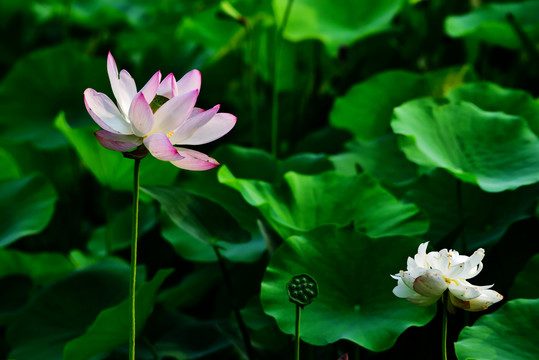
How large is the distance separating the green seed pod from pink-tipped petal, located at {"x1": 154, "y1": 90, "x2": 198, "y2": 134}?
0.59 ft

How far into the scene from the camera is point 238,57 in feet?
5.65

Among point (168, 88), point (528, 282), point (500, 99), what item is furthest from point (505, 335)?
point (500, 99)

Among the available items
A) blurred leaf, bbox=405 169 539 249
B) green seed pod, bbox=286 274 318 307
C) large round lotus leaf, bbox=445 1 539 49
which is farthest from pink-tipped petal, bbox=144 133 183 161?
large round lotus leaf, bbox=445 1 539 49

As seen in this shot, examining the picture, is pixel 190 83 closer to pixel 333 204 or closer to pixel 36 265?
pixel 333 204

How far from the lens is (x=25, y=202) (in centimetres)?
122

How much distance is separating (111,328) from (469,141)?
0.58m

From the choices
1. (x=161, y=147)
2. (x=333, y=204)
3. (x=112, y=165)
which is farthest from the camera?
(x=112, y=165)

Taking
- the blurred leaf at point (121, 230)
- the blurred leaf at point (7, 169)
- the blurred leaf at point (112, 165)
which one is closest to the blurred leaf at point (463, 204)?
the blurred leaf at point (112, 165)

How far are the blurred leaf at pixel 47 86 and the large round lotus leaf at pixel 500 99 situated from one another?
2.82ft

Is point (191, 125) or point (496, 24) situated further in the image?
point (496, 24)

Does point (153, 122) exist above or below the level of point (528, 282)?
above

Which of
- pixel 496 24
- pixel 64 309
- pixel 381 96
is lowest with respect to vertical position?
pixel 64 309

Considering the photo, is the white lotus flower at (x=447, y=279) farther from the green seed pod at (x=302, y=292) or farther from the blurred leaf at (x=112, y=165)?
the blurred leaf at (x=112, y=165)

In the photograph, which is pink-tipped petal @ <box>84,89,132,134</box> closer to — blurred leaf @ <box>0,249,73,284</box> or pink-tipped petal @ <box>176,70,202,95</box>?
pink-tipped petal @ <box>176,70,202,95</box>
